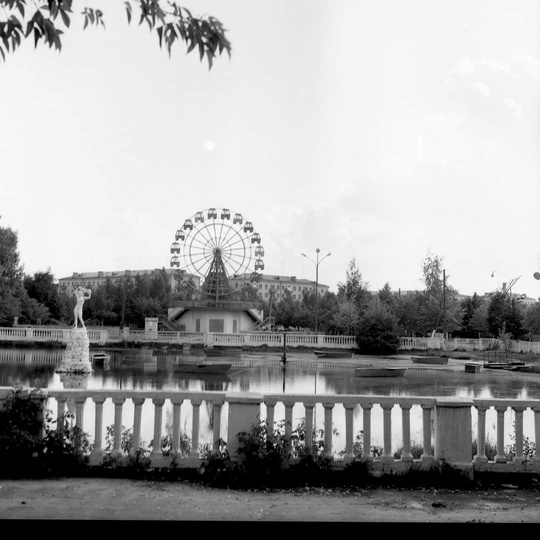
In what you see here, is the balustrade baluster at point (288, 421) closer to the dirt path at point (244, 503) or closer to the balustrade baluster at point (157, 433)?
the dirt path at point (244, 503)

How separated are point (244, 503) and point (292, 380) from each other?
23.5 metres

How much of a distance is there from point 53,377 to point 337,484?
22.6m

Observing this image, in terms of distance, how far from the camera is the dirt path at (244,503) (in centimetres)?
548

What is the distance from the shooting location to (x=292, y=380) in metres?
29.2

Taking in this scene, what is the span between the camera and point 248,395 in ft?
22.7

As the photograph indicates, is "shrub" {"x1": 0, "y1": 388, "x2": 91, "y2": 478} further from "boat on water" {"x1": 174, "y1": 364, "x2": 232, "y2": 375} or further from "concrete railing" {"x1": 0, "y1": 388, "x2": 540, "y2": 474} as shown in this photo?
"boat on water" {"x1": 174, "y1": 364, "x2": 232, "y2": 375}

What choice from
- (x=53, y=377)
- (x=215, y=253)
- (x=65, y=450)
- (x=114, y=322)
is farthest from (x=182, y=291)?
(x=65, y=450)

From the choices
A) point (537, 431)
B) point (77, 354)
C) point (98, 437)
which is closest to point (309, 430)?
point (98, 437)

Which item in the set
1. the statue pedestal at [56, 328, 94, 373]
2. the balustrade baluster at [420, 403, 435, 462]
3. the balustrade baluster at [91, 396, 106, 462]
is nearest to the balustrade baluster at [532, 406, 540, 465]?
the balustrade baluster at [420, 403, 435, 462]

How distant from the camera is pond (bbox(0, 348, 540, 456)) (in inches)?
931

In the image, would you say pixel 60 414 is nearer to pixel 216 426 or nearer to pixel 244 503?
pixel 216 426

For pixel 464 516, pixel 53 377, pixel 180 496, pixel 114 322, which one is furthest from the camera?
pixel 114 322

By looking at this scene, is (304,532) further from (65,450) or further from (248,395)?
(65,450)

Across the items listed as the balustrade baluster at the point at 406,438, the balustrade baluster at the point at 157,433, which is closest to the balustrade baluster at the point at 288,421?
the balustrade baluster at the point at 406,438
